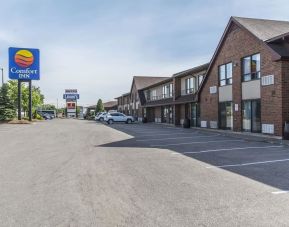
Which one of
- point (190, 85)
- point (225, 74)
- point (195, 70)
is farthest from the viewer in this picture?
point (190, 85)

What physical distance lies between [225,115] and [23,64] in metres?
25.0

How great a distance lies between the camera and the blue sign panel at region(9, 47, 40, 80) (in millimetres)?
38250

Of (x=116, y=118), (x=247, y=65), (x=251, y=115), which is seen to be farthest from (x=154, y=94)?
(x=251, y=115)

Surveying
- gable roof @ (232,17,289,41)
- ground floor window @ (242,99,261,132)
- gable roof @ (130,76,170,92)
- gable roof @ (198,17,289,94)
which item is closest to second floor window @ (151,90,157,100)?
gable roof @ (130,76,170,92)

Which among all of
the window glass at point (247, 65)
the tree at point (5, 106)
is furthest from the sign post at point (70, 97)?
the window glass at point (247, 65)

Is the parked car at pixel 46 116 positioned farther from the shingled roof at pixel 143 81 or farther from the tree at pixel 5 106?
the tree at pixel 5 106

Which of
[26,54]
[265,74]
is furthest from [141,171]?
[26,54]

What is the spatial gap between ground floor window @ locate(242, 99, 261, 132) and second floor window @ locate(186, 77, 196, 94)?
1108 centimetres

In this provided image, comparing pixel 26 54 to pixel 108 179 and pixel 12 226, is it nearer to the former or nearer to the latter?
pixel 108 179

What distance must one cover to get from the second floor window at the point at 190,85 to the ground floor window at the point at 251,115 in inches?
436

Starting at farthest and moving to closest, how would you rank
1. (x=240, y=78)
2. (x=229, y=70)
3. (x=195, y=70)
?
1. (x=195, y=70)
2. (x=229, y=70)
3. (x=240, y=78)

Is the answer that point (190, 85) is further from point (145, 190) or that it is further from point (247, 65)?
point (145, 190)

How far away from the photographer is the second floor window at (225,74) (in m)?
24.7

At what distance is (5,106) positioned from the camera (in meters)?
40.6
